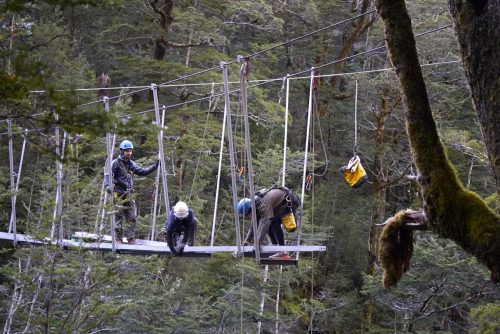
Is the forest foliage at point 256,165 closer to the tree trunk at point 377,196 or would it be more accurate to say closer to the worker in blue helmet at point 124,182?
the tree trunk at point 377,196

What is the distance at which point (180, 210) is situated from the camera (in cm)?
646

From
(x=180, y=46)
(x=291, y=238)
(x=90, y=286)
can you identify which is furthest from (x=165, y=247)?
(x=180, y=46)

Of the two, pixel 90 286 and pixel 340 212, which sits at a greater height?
pixel 340 212

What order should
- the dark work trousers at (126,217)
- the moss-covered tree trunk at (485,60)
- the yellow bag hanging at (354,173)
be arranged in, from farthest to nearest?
the dark work trousers at (126,217), the yellow bag hanging at (354,173), the moss-covered tree trunk at (485,60)

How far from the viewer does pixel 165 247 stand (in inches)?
248

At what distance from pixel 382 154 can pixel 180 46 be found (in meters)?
4.33

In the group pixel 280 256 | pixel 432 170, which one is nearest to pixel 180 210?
pixel 280 256

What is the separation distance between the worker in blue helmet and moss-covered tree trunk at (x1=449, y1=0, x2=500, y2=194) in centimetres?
446

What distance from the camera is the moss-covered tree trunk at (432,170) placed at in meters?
2.70

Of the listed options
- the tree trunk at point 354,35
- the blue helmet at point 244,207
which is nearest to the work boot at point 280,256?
the blue helmet at point 244,207

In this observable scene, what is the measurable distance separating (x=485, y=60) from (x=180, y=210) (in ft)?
13.8

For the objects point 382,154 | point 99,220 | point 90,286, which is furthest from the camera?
point 382,154

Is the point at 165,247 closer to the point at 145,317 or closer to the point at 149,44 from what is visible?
the point at 145,317

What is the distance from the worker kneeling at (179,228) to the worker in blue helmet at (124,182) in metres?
0.55
